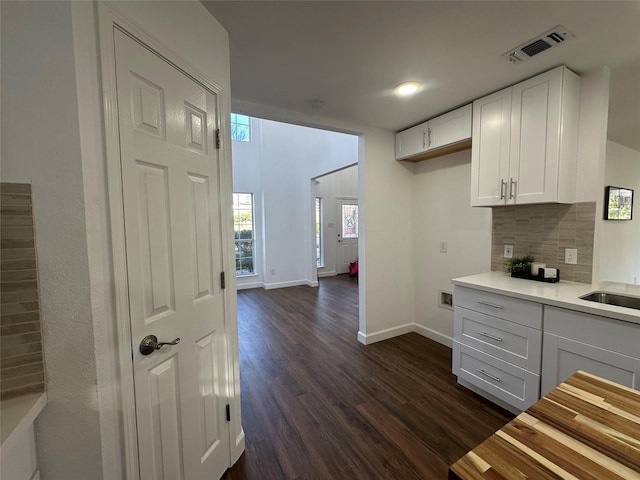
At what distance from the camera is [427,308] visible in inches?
130

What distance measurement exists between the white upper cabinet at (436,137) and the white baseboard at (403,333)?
6.67ft

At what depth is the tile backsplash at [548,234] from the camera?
201 cm

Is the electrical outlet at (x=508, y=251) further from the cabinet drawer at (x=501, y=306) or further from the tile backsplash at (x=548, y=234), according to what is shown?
the cabinet drawer at (x=501, y=306)

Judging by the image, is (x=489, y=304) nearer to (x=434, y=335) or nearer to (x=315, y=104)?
(x=434, y=335)

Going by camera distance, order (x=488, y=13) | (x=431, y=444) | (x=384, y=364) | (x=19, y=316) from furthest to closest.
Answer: (x=384, y=364) < (x=431, y=444) < (x=488, y=13) < (x=19, y=316)

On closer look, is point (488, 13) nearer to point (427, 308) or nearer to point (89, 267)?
point (89, 267)

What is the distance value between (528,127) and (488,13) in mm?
1009

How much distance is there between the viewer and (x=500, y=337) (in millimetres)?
1974

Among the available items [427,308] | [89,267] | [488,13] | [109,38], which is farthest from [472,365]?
[109,38]

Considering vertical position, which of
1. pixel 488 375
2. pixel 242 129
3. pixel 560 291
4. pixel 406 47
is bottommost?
pixel 488 375

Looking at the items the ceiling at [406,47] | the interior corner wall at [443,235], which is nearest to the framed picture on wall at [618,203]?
the ceiling at [406,47]

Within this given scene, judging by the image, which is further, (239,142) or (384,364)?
(239,142)

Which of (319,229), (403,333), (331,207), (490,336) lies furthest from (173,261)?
(331,207)

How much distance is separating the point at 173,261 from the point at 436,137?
2.62 meters
